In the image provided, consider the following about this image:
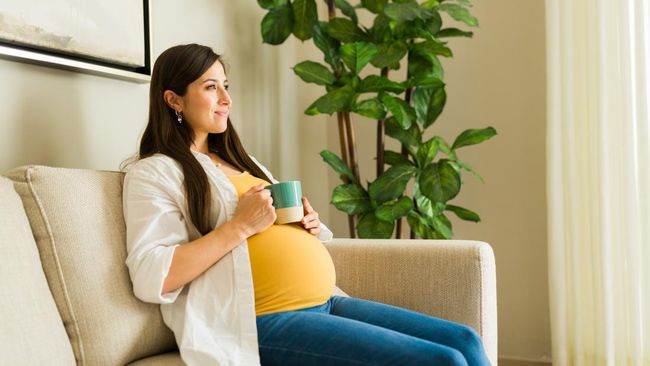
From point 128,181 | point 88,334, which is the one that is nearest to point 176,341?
point 88,334

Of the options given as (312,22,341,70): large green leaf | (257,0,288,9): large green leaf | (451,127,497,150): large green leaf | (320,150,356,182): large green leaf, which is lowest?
(320,150,356,182): large green leaf

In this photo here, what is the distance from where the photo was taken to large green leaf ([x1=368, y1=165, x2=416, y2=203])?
2438 millimetres

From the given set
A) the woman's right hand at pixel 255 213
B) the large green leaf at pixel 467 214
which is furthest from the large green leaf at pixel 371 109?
the woman's right hand at pixel 255 213

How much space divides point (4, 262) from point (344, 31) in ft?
5.36

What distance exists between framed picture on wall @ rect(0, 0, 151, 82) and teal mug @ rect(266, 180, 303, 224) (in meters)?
0.68

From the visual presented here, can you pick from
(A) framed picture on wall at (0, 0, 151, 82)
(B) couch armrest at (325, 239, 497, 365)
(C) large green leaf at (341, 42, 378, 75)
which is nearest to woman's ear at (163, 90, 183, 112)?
(A) framed picture on wall at (0, 0, 151, 82)

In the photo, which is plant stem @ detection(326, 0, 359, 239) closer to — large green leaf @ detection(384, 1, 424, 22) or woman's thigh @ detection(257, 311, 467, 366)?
large green leaf @ detection(384, 1, 424, 22)

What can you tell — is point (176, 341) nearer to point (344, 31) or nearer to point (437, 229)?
point (437, 229)

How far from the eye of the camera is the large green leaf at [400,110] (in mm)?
2400

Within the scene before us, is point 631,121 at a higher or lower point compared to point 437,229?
higher

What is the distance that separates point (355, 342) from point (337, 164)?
1.28m

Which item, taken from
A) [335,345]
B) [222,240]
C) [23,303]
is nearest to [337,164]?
[222,240]

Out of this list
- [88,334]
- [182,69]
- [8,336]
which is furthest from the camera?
[182,69]

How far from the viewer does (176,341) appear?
1438 mm
